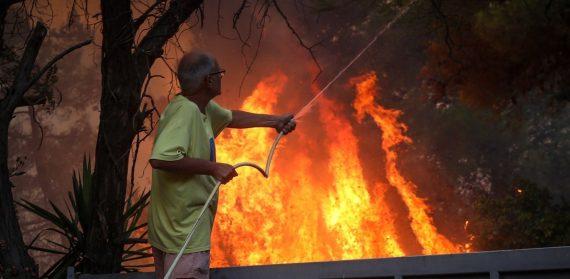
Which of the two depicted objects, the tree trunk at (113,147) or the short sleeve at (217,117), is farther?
the tree trunk at (113,147)

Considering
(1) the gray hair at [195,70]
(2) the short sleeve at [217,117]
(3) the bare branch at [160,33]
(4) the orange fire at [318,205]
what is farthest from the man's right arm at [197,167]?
(4) the orange fire at [318,205]

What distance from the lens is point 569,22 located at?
11195 mm

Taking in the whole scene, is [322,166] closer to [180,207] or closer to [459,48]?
[459,48]

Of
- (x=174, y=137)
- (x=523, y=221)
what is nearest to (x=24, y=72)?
(x=174, y=137)

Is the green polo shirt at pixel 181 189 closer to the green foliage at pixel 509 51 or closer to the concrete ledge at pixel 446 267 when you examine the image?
the concrete ledge at pixel 446 267

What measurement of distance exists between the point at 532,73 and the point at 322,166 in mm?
7194

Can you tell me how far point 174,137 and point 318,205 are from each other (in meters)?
15.0

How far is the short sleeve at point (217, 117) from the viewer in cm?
467

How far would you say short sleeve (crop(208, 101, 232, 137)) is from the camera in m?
4.67

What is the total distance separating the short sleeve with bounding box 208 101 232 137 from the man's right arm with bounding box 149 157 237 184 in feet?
1.85

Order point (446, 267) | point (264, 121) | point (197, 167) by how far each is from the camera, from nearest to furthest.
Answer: point (446, 267) → point (197, 167) → point (264, 121)

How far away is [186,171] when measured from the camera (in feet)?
13.5

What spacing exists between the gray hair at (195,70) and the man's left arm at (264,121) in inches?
23.2

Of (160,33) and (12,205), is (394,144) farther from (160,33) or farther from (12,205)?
(12,205)
